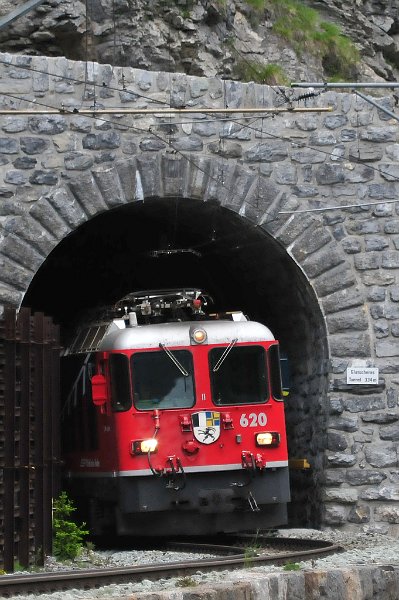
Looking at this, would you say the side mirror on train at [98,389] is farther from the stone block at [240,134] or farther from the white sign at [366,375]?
the stone block at [240,134]

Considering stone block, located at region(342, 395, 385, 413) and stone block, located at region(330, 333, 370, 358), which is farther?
stone block, located at region(330, 333, 370, 358)

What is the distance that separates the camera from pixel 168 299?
16375 mm

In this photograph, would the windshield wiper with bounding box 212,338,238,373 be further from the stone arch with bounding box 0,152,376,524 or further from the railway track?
the railway track

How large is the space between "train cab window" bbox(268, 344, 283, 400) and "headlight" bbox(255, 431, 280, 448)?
1.69 feet

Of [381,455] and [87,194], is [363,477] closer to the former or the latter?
[381,455]

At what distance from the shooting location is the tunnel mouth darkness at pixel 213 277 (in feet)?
54.4

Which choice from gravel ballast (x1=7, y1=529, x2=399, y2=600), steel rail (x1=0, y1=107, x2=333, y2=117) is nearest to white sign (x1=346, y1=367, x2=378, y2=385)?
steel rail (x1=0, y1=107, x2=333, y2=117)

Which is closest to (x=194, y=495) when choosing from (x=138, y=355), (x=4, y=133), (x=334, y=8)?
(x=138, y=355)

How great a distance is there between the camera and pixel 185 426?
1512cm

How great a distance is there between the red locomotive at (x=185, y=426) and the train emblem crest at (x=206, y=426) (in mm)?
12

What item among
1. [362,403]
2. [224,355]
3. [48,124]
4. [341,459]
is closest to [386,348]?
[362,403]

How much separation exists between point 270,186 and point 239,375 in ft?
7.50

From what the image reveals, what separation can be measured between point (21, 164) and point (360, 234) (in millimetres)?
4177

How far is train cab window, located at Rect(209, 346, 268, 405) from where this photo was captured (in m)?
15.5
